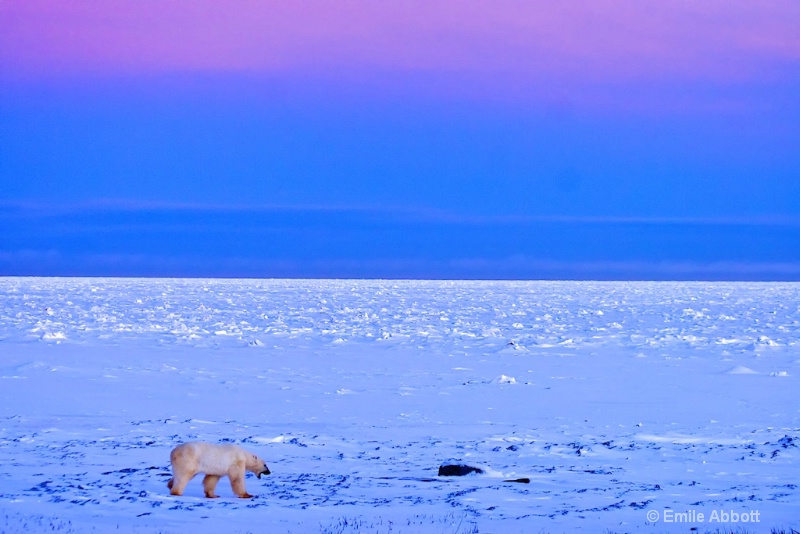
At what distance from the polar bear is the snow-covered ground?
0.38 feet

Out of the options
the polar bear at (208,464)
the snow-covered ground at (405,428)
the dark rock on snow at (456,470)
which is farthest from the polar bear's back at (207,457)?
the dark rock on snow at (456,470)

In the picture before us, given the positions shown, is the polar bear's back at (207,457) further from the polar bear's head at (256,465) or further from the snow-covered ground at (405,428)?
the snow-covered ground at (405,428)

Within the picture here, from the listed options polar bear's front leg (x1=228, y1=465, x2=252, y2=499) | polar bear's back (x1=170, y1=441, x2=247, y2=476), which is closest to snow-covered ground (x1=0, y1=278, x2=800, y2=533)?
polar bear's front leg (x1=228, y1=465, x2=252, y2=499)

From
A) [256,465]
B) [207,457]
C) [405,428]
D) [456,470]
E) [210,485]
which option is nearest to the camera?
[207,457]

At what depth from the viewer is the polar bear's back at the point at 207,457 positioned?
20.0 ft

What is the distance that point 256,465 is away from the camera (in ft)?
21.5

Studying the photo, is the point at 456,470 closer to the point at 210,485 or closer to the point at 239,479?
the point at 239,479

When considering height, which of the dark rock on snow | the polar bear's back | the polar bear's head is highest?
the polar bear's back

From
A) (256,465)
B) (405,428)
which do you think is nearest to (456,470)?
(256,465)

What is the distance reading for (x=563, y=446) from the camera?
8.44 meters

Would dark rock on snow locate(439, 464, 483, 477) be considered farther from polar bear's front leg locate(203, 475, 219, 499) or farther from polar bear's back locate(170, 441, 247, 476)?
polar bear's front leg locate(203, 475, 219, 499)

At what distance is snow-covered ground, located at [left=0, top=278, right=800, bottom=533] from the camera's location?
5.78 meters

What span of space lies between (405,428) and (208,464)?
3719mm

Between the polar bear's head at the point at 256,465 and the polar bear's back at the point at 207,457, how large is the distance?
0.33 ft
